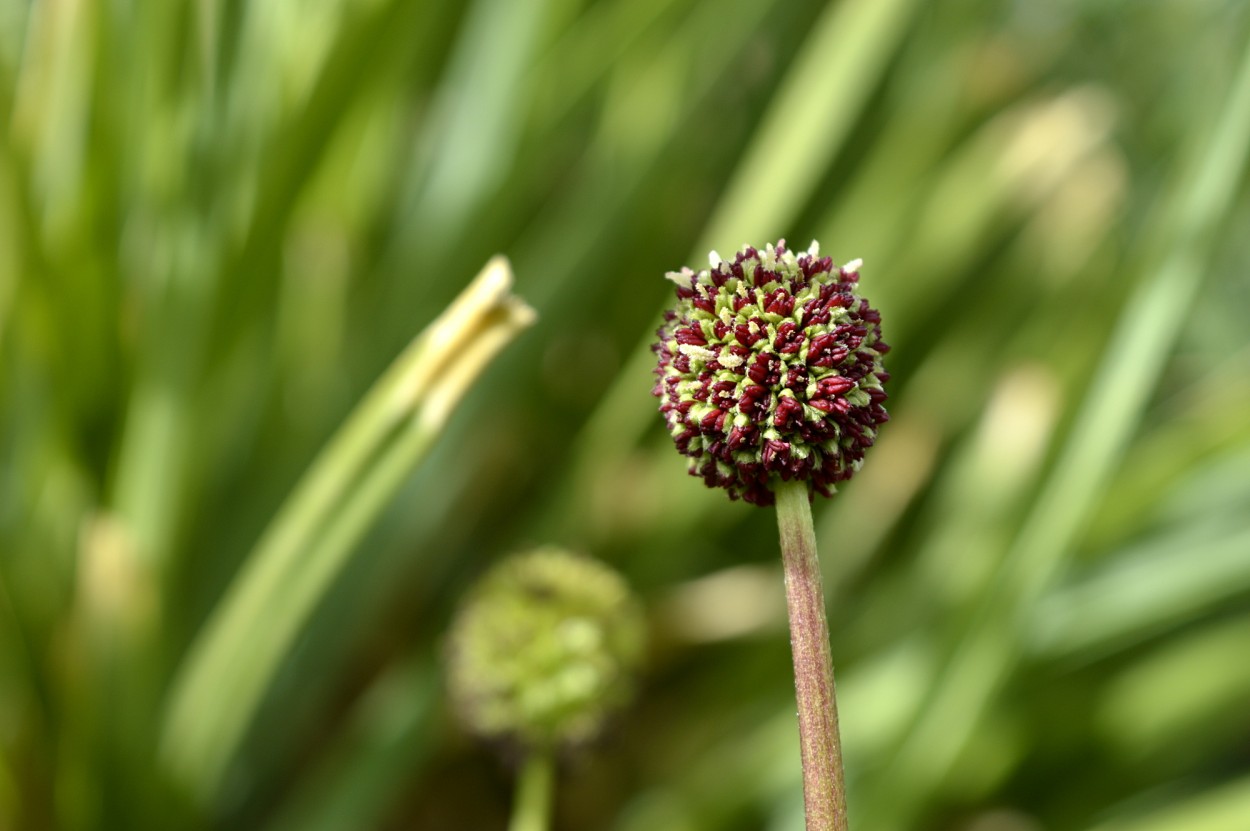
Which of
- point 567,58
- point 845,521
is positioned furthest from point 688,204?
point 845,521

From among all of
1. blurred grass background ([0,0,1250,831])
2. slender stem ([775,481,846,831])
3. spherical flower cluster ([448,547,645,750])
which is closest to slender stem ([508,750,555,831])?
spherical flower cluster ([448,547,645,750])

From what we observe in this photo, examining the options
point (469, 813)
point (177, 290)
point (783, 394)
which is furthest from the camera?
point (469, 813)

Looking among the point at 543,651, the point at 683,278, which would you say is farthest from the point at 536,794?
the point at 683,278

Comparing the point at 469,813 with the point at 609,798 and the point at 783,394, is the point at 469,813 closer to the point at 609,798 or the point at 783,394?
the point at 609,798

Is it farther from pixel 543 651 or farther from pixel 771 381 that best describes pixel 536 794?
pixel 771 381

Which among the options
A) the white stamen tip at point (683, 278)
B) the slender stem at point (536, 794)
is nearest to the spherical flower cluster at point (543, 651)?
the slender stem at point (536, 794)

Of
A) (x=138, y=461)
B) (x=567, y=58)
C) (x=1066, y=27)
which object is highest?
(x=1066, y=27)
